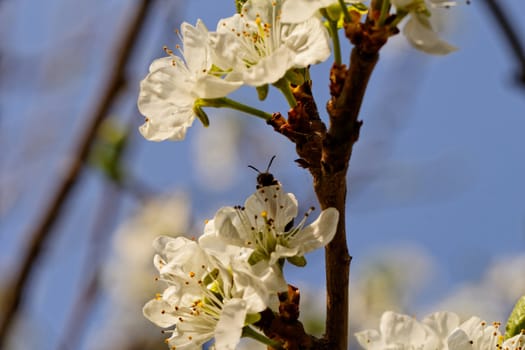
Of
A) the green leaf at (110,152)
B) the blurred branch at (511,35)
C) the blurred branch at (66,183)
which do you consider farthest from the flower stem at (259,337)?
the green leaf at (110,152)

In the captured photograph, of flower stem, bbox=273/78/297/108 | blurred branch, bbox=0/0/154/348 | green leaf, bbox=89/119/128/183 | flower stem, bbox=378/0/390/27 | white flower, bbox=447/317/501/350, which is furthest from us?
green leaf, bbox=89/119/128/183

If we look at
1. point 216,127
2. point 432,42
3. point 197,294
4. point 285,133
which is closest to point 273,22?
point 285,133

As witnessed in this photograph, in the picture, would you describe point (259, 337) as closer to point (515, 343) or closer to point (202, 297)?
point (202, 297)

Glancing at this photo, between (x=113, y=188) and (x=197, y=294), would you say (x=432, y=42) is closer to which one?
(x=197, y=294)

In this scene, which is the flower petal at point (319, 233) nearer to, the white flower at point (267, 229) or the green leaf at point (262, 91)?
the white flower at point (267, 229)

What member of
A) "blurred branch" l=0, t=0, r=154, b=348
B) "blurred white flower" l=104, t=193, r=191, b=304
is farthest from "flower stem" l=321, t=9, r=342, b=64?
A: "blurred white flower" l=104, t=193, r=191, b=304

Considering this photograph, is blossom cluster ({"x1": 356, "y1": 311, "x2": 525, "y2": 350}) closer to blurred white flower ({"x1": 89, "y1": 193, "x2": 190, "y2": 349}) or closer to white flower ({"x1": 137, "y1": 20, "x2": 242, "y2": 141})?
white flower ({"x1": 137, "y1": 20, "x2": 242, "y2": 141})
